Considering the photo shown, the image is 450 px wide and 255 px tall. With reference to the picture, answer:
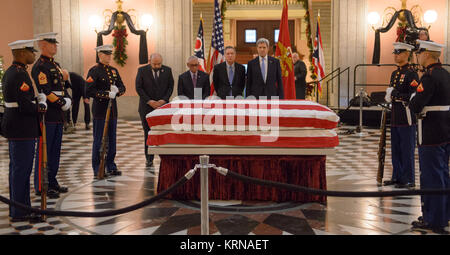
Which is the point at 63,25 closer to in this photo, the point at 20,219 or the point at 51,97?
the point at 51,97

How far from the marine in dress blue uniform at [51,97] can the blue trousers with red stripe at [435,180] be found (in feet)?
12.0

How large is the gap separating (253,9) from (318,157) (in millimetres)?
14937

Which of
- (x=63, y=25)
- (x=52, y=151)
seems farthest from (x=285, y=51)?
(x=63, y=25)

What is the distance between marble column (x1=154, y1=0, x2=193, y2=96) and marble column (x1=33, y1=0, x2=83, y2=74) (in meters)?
2.29

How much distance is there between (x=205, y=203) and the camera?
111 inches

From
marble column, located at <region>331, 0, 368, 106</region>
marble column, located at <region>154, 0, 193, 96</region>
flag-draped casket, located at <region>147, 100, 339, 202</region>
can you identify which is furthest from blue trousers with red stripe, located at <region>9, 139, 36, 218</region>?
marble column, located at <region>331, 0, 368, 106</region>

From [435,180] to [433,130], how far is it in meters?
0.42

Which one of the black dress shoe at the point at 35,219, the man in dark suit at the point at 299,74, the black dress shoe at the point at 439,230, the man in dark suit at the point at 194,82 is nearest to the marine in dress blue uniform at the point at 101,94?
the man in dark suit at the point at 194,82

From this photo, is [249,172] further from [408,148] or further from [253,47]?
[253,47]

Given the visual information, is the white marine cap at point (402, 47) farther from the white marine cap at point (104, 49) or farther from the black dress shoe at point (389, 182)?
the white marine cap at point (104, 49)

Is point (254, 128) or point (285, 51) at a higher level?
Result: point (285, 51)

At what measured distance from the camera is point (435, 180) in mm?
3857

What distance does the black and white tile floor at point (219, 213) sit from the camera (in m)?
3.83
